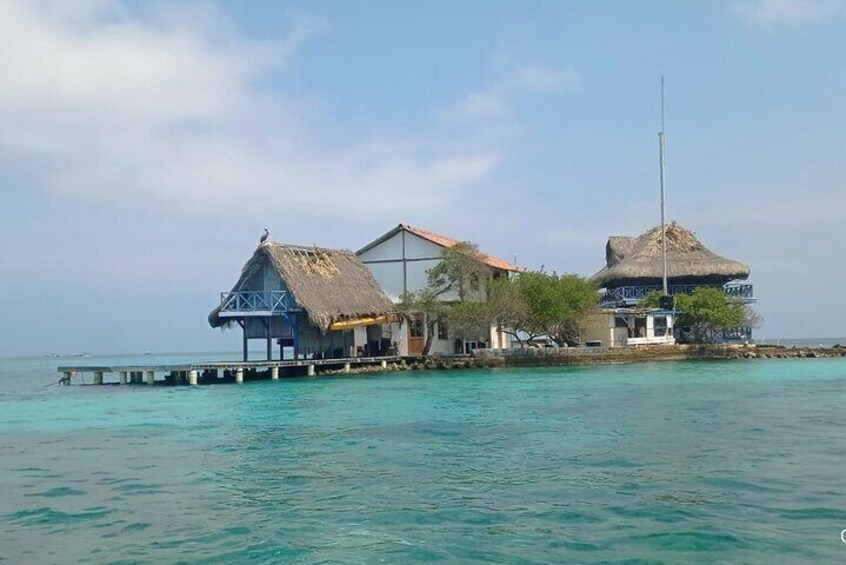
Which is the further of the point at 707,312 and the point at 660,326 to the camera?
the point at 660,326

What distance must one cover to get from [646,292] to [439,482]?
36.5m

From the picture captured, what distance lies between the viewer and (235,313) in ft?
106

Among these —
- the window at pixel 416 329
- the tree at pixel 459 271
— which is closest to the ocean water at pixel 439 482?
the tree at pixel 459 271

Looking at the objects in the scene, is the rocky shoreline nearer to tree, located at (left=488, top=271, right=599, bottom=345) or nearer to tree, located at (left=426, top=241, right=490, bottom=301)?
tree, located at (left=488, top=271, right=599, bottom=345)

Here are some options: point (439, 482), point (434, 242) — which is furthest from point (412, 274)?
point (439, 482)

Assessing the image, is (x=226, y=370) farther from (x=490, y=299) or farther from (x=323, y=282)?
(x=490, y=299)

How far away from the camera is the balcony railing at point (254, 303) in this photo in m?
32.1

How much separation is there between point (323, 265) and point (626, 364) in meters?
13.8

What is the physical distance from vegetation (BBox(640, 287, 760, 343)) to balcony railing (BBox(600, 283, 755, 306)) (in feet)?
6.87

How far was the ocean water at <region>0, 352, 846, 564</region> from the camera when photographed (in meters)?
7.51

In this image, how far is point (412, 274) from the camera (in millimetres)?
38531

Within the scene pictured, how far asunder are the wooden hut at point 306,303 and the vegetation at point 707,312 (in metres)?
14.8

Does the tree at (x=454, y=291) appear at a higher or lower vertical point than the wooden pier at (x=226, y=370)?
higher

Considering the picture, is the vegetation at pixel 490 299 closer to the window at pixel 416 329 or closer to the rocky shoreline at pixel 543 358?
the window at pixel 416 329
